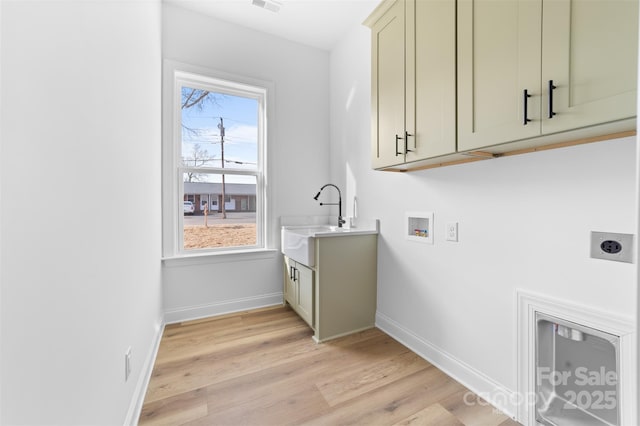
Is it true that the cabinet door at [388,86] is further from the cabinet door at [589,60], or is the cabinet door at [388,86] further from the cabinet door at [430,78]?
the cabinet door at [589,60]

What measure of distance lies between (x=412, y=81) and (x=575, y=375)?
5.85 ft

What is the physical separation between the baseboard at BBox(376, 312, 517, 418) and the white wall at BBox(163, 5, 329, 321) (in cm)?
135

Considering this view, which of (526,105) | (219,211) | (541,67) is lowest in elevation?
(219,211)

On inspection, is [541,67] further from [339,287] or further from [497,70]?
[339,287]

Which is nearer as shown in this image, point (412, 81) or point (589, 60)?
point (589, 60)

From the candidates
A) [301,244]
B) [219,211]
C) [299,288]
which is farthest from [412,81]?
[219,211]

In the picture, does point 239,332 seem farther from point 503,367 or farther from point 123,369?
point 503,367

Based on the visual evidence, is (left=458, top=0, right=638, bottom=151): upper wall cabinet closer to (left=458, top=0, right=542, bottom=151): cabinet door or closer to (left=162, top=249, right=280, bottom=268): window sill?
(left=458, top=0, right=542, bottom=151): cabinet door

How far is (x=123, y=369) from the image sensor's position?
→ 122 cm

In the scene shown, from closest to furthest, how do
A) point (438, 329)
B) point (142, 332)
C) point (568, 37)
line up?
point (568, 37) → point (142, 332) → point (438, 329)

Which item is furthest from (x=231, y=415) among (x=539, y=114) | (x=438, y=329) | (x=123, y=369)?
(x=539, y=114)

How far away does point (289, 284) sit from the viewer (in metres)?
2.74

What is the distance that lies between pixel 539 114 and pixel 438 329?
144 cm

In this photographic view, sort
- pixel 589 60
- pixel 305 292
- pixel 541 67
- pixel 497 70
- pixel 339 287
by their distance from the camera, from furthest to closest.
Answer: pixel 305 292
pixel 339 287
pixel 497 70
pixel 541 67
pixel 589 60
